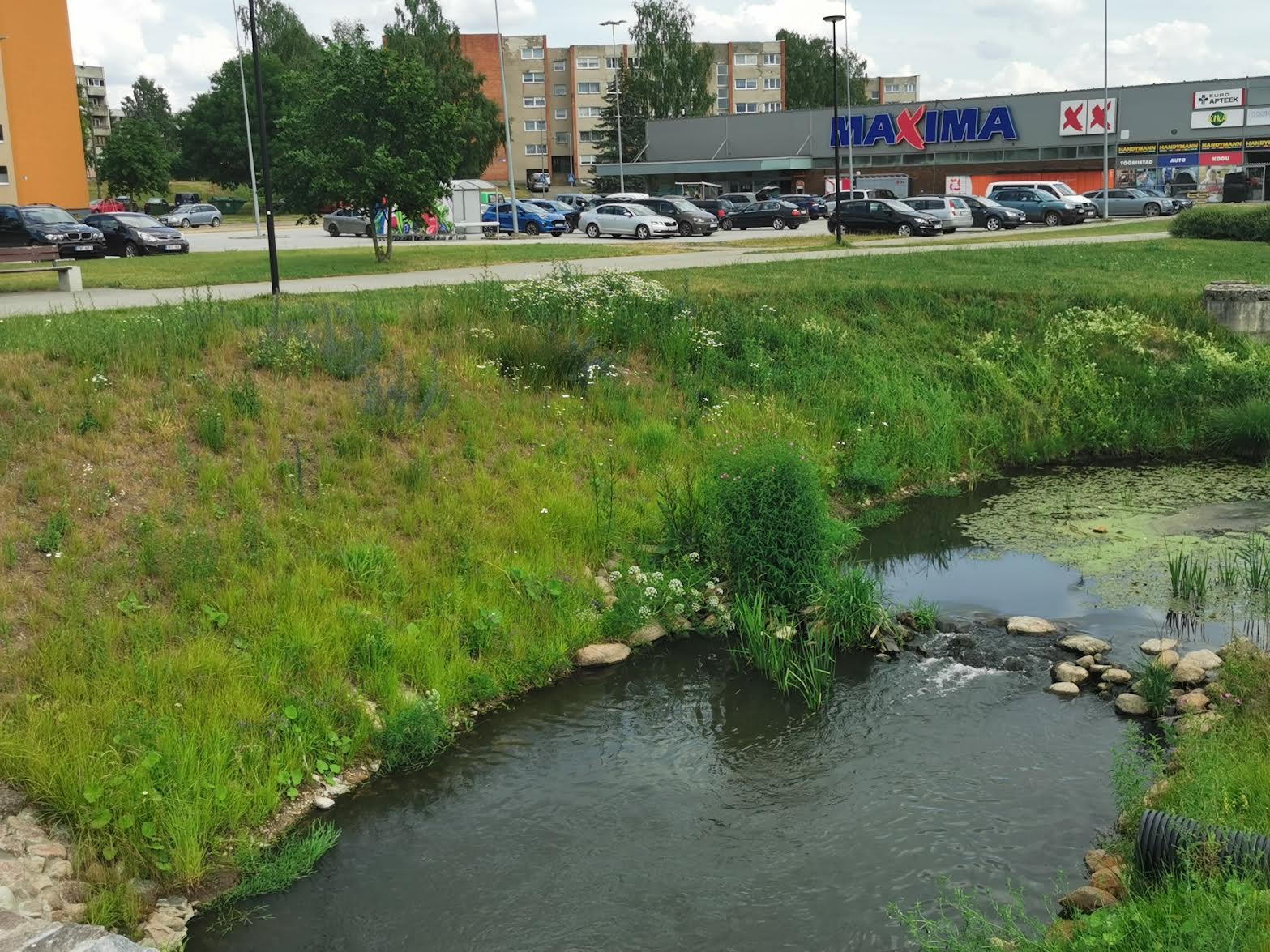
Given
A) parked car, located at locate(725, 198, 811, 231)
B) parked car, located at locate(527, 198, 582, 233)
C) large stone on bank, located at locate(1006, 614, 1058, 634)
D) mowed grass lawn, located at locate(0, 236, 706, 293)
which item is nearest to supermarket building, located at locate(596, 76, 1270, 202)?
parked car, located at locate(725, 198, 811, 231)

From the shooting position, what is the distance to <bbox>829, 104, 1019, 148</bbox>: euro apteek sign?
65625mm

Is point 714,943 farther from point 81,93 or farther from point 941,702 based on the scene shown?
point 81,93

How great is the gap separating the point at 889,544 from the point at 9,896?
30.4ft

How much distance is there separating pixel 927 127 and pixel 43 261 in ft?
182

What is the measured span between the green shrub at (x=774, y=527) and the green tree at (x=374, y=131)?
59.8 ft

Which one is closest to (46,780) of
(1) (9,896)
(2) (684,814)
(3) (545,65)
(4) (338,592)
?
(1) (9,896)

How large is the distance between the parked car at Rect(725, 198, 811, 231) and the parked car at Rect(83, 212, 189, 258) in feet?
78.0

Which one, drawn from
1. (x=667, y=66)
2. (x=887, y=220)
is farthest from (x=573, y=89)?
(x=887, y=220)

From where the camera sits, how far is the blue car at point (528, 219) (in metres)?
48.4

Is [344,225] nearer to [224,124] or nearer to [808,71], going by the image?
[224,124]

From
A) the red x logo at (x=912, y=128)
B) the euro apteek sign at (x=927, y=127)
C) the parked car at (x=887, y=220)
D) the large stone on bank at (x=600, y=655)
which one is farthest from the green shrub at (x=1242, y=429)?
the red x logo at (x=912, y=128)

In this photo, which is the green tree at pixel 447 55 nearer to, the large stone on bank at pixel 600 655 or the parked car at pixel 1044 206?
the parked car at pixel 1044 206

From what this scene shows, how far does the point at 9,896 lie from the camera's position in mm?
6047

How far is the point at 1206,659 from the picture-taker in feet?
29.1
